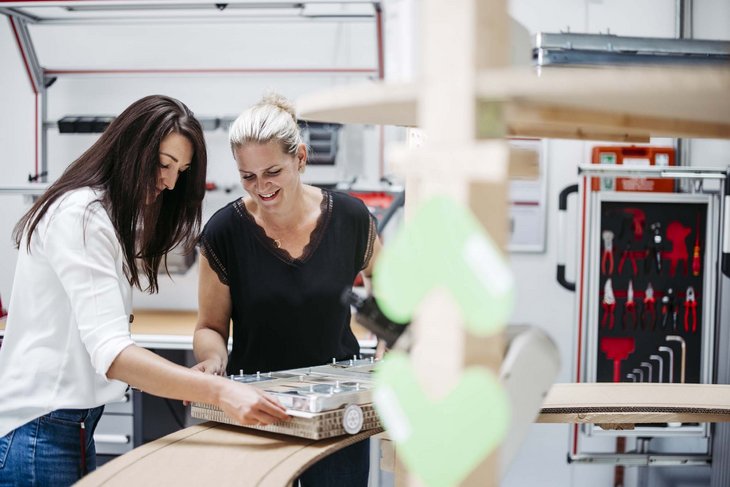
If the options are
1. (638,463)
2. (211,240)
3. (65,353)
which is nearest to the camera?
(65,353)

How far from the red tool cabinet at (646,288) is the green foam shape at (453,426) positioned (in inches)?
94.2

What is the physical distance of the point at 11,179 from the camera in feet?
11.9

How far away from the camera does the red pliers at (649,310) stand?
3.07 meters

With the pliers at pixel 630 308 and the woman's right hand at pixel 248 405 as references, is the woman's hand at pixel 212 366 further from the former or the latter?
the pliers at pixel 630 308

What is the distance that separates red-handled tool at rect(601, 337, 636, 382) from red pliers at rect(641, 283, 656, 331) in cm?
9

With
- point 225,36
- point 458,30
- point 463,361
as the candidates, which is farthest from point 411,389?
point 225,36

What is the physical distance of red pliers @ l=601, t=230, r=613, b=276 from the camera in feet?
9.96

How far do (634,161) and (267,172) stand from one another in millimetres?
2065

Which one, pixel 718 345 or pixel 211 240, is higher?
pixel 211 240

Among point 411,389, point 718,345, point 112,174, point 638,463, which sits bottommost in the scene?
point 638,463

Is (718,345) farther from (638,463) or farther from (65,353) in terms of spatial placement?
(65,353)

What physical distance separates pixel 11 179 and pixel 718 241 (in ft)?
10.6

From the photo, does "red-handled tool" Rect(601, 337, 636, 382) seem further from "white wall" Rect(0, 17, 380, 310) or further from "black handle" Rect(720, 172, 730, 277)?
"white wall" Rect(0, 17, 380, 310)

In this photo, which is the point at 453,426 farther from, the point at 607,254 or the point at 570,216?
the point at 570,216
